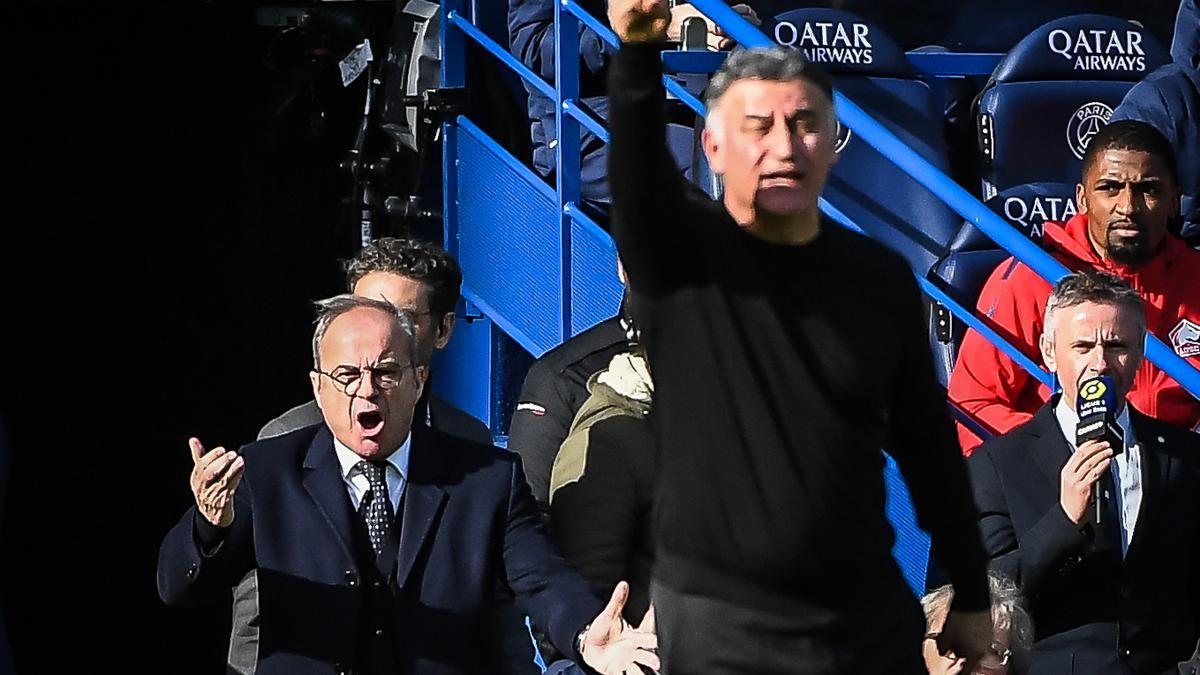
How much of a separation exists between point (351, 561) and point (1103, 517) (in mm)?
1554

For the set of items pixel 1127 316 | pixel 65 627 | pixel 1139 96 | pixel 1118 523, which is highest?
pixel 1139 96

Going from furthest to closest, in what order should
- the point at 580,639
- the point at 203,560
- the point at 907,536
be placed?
the point at 907,536, the point at 203,560, the point at 580,639

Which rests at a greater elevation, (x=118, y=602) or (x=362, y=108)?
(x=362, y=108)

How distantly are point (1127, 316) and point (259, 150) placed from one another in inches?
143

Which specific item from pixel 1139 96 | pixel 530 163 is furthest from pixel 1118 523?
pixel 530 163

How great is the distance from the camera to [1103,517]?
426 centimetres

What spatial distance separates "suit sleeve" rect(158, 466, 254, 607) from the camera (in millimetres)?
3783

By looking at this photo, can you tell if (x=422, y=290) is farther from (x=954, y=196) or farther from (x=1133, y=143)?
(x=1133, y=143)

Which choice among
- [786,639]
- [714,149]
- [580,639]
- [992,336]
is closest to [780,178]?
[714,149]

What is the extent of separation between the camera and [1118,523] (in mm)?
4328

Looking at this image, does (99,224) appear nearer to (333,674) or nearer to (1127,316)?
(333,674)

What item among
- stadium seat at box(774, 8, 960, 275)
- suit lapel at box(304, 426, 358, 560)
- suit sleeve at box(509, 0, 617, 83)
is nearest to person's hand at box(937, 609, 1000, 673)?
suit lapel at box(304, 426, 358, 560)

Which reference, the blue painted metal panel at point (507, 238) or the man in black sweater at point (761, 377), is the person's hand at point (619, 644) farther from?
the blue painted metal panel at point (507, 238)

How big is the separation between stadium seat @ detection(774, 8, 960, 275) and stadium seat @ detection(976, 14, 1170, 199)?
20 cm
